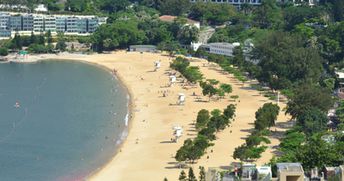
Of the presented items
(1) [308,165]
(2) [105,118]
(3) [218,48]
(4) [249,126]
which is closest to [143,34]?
(3) [218,48]

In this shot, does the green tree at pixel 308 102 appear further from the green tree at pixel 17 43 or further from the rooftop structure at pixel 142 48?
the green tree at pixel 17 43

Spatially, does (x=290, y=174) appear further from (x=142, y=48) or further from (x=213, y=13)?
(x=213, y=13)

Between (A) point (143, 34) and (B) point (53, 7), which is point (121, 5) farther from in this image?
(A) point (143, 34)

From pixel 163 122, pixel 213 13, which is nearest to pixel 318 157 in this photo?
pixel 163 122

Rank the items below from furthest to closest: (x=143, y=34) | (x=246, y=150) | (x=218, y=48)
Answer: (x=143, y=34) < (x=218, y=48) < (x=246, y=150)

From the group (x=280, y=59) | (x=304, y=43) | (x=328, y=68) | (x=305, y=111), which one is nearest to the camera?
(x=305, y=111)

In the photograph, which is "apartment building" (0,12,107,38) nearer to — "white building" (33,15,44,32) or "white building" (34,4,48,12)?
"white building" (33,15,44,32)

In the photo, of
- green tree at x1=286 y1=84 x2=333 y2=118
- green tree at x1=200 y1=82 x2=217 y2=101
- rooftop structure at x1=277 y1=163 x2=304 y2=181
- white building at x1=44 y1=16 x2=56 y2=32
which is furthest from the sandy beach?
white building at x1=44 y1=16 x2=56 y2=32
